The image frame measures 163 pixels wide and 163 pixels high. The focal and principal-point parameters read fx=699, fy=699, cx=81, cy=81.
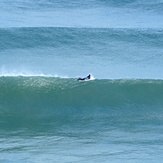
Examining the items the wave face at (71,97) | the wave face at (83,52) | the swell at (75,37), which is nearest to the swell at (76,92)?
the wave face at (71,97)

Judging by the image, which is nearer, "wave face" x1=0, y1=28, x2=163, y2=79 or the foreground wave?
the foreground wave

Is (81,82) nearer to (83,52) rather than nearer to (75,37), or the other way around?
(83,52)

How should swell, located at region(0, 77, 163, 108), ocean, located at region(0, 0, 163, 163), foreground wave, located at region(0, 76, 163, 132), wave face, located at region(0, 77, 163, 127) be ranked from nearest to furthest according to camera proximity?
ocean, located at region(0, 0, 163, 163) < foreground wave, located at region(0, 76, 163, 132) < wave face, located at region(0, 77, 163, 127) < swell, located at region(0, 77, 163, 108)

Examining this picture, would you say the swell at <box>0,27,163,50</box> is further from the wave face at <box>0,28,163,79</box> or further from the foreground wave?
the foreground wave

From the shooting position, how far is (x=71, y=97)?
23.6 m

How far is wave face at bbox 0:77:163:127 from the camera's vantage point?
22.7 metres

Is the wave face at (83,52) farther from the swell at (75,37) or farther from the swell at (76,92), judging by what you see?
the swell at (76,92)

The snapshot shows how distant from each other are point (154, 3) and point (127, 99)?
15837 millimetres

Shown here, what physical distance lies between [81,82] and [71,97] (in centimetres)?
125

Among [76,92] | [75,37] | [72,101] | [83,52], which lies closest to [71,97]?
[72,101]

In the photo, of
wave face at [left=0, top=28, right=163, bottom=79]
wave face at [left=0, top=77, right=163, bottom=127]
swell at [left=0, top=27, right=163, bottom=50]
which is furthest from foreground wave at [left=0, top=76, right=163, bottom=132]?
swell at [left=0, top=27, right=163, bottom=50]

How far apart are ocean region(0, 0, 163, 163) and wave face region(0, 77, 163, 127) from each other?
0.03 metres

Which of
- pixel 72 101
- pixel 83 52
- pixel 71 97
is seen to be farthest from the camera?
pixel 83 52

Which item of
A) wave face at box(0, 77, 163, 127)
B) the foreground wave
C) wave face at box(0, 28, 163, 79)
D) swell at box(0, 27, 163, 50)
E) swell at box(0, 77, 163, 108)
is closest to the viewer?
the foreground wave
